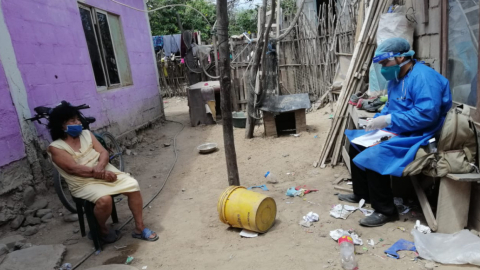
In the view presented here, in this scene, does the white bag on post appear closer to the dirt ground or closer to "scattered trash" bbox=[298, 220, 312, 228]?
the dirt ground

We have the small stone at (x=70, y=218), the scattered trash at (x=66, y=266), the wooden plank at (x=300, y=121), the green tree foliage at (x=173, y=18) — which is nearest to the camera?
the scattered trash at (x=66, y=266)

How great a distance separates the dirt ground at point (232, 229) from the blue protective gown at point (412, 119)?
62 cm

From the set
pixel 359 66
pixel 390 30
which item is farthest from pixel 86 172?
pixel 390 30

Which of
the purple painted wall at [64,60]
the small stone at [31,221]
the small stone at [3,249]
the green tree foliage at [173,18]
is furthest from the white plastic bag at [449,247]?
the green tree foliage at [173,18]

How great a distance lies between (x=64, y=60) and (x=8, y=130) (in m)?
1.55

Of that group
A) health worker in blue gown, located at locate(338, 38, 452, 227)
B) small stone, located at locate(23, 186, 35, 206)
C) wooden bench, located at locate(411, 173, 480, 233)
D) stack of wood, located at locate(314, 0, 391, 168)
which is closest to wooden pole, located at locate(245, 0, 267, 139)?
stack of wood, located at locate(314, 0, 391, 168)

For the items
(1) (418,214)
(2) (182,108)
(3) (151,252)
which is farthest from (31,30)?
(2) (182,108)

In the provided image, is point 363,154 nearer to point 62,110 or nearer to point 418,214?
point 418,214

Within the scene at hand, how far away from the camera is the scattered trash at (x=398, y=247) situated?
7.66ft

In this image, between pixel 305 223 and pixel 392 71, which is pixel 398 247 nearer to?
pixel 305 223

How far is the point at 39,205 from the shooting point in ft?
12.2

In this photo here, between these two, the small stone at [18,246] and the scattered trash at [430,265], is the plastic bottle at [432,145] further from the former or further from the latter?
the small stone at [18,246]

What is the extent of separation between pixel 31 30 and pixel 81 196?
2542 millimetres

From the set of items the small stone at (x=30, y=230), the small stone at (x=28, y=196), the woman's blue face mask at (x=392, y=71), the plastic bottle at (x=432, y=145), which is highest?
the woman's blue face mask at (x=392, y=71)
